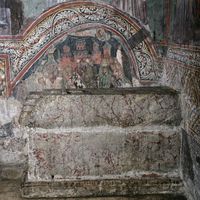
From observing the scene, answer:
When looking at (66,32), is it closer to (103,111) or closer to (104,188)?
(103,111)

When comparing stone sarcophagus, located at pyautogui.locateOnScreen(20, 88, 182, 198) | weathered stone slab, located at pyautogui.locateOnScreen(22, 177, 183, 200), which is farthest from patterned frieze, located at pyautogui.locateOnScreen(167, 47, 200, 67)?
weathered stone slab, located at pyautogui.locateOnScreen(22, 177, 183, 200)

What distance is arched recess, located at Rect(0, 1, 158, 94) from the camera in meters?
4.22

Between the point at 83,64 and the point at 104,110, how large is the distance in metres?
1.01

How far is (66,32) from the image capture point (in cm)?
427

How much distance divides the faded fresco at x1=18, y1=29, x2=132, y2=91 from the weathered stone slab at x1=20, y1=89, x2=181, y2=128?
850 millimetres

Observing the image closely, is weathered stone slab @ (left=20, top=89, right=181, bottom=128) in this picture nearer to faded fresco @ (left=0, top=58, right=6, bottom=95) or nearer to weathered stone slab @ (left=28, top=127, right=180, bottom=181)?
weathered stone slab @ (left=28, top=127, right=180, bottom=181)

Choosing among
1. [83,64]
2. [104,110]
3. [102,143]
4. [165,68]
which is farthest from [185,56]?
[83,64]

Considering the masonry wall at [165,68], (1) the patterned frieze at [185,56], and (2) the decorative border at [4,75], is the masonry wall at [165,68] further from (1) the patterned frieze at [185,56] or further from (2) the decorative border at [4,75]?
(2) the decorative border at [4,75]

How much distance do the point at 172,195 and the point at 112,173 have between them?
647mm

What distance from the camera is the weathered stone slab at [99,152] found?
354 cm

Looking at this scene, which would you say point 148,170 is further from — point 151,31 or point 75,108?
point 151,31

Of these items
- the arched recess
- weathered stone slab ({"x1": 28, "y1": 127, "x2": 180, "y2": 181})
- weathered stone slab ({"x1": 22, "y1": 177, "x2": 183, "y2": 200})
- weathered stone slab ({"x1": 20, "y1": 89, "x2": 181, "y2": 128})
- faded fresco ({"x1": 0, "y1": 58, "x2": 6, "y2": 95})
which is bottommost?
weathered stone slab ({"x1": 22, "y1": 177, "x2": 183, "y2": 200})

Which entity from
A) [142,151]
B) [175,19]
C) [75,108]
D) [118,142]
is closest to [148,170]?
[142,151]

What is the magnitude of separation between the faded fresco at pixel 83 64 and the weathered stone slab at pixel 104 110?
850mm
